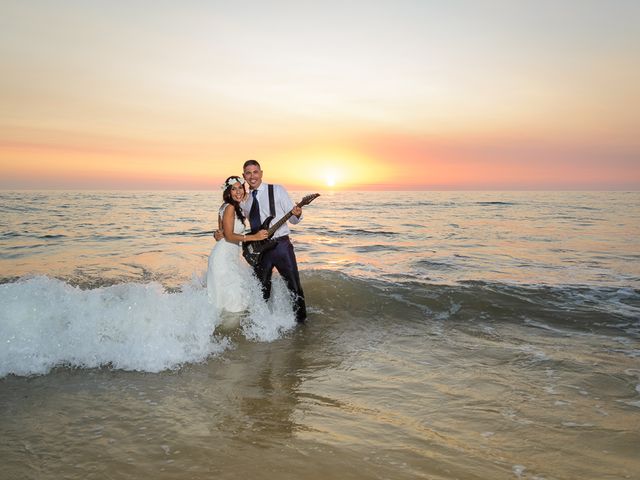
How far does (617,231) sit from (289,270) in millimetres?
22388

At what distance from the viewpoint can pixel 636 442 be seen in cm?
364

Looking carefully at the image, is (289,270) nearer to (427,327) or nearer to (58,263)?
(427,327)

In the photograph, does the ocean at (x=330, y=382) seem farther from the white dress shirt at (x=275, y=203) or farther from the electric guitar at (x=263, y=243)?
the white dress shirt at (x=275, y=203)

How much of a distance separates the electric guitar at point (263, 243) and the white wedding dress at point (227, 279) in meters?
0.24


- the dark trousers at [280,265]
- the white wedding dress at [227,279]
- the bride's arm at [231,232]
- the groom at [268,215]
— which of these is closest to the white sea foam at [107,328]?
the white wedding dress at [227,279]

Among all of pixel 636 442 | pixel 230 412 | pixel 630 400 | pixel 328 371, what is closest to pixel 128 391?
pixel 230 412

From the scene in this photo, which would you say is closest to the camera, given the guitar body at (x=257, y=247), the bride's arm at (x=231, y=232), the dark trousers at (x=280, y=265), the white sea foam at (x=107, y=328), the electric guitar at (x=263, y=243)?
the white sea foam at (x=107, y=328)

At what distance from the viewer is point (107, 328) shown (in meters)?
5.95

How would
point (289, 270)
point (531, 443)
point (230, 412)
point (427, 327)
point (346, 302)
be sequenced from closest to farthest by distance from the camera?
point (531, 443) < point (230, 412) < point (289, 270) < point (427, 327) < point (346, 302)

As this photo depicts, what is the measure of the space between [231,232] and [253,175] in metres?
0.93

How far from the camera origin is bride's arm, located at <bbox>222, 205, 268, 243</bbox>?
21.1ft

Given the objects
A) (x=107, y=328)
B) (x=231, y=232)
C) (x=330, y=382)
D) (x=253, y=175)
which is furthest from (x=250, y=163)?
(x=330, y=382)

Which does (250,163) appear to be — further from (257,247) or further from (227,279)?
(227,279)

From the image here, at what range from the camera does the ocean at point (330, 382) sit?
330cm
